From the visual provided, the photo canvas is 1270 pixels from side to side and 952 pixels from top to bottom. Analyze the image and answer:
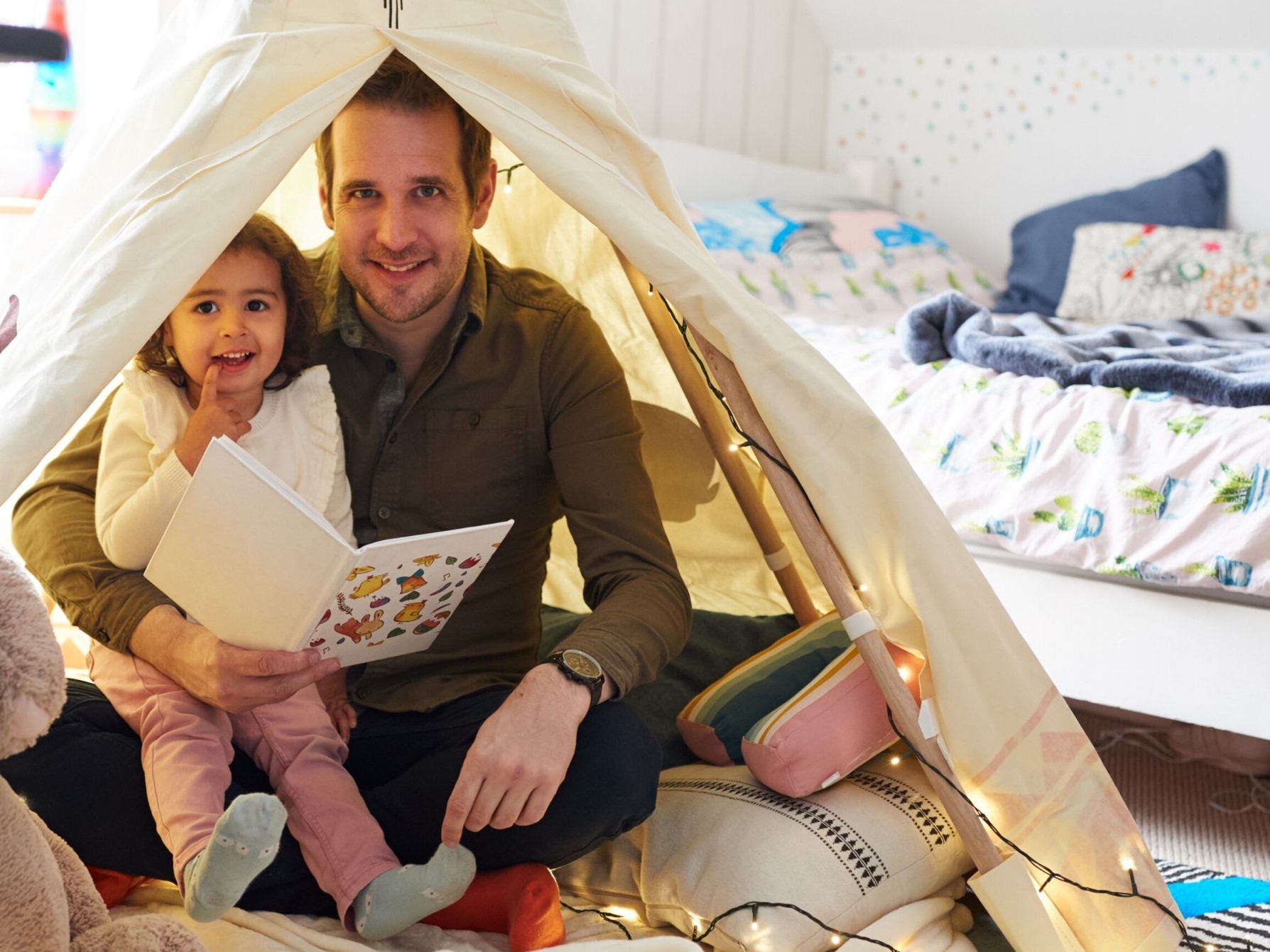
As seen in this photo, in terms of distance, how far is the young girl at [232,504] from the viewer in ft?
3.87

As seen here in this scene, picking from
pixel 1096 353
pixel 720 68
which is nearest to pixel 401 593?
pixel 1096 353

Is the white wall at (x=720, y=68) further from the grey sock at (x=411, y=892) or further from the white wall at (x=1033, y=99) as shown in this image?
the grey sock at (x=411, y=892)

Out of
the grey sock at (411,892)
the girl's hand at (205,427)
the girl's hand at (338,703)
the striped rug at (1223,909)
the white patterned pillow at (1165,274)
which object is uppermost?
the girl's hand at (205,427)

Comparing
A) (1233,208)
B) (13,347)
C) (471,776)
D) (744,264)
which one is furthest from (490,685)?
(1233,208)

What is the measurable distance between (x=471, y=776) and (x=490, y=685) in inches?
10.7

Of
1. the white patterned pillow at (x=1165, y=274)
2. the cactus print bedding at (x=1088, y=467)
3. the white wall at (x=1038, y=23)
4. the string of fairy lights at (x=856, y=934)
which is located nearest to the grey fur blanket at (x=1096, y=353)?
the cactus print bedding at (x=1088, y=467)

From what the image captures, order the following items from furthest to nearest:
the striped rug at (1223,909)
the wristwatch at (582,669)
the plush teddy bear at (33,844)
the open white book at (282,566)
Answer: the striped rug at (1223,909) < the wristwatch at (582,669) < the open white book at (282,566) < the plush teddy bear at (33,844)

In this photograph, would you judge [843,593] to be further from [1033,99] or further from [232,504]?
[1033,99]

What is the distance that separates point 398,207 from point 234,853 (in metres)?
0.69

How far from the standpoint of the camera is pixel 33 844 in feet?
3.29

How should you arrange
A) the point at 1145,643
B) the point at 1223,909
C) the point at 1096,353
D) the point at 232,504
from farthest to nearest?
the point at 1096,353, the point at 1145,643, the point at 1223,909, the point at 232,504

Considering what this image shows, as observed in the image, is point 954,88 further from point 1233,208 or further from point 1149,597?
point 1149,597

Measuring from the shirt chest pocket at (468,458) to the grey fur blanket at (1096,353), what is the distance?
103 cm

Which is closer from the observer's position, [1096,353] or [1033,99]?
[1096,353]
